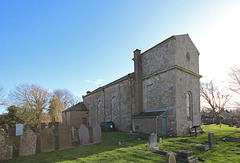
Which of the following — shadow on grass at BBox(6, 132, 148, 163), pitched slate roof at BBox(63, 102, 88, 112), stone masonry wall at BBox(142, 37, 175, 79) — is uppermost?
stone masonry wall at BBox(142, 37, 175, 79)

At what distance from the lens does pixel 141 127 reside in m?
15.3

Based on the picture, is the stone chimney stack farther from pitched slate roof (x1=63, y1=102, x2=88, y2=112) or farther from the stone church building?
pitched slate roof (x1=63, y1=102, x2=88, y2=112)

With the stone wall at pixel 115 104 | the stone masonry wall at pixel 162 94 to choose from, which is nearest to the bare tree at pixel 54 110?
the stone wall at pixel 115 104

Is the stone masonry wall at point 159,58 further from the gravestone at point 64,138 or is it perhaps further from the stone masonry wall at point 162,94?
the gravestone at point 64,138

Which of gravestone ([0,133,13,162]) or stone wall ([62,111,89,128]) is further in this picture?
stone wall ([62,111,89,128])

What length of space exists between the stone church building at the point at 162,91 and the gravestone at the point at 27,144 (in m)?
9.65

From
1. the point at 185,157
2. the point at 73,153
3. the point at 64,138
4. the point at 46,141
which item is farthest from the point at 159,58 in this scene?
the point at 46,141

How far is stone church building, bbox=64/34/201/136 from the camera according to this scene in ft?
46.0

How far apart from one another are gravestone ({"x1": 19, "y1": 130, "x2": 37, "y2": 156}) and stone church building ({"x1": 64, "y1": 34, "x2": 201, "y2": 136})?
9648 millimetres

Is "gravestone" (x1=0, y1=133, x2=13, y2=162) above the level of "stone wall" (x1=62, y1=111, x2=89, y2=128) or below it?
above

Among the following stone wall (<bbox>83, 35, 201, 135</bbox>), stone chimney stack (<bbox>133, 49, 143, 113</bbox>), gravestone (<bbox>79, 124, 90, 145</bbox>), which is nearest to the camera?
gravestone (<bbox>79, 124, 90, 145</bbox>)

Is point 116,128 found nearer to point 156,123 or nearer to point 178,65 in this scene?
point 156,123

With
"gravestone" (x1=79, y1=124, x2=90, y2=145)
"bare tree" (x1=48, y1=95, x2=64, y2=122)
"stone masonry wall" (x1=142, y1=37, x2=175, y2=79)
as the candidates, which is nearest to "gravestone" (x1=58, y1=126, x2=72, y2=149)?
"gravestone" (x1=79, y1=124, x2=90, y2=145)

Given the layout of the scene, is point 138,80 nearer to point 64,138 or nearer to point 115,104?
point 115,104
